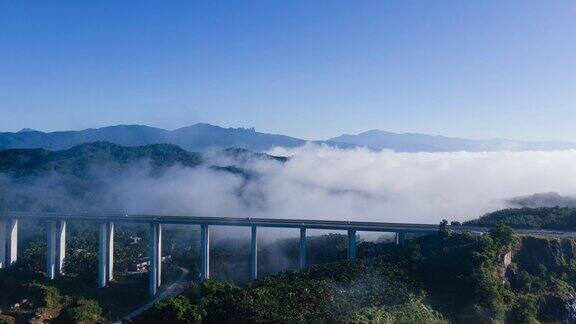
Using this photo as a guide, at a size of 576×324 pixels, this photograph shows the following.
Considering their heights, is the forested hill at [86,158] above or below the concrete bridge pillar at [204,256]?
above

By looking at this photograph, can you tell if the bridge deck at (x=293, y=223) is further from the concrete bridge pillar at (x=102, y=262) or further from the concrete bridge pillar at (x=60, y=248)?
the concrete bridge pillar at (x=102, y=262)

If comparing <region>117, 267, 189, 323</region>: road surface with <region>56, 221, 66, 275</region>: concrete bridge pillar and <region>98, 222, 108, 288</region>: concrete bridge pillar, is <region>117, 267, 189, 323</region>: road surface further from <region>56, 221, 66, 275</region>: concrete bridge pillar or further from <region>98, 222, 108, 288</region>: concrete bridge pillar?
<region>56, 221, 66, 275</region>: concrete bridge pillar

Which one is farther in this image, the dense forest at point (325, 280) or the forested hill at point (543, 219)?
the forested hill at point (543, 219)

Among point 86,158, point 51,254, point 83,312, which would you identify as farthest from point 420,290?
point 86,158

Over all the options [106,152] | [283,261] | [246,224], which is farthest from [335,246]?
[106,152]

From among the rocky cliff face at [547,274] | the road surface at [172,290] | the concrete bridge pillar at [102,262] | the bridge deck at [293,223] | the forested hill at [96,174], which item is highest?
the forested hill at [96,174]

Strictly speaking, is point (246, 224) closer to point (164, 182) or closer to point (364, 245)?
point (364, 245)

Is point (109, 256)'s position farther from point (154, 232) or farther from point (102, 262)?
point (154, 232)

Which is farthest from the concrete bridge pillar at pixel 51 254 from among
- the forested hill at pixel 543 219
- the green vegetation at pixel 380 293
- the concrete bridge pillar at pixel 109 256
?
the forested hill at pixel 543 219

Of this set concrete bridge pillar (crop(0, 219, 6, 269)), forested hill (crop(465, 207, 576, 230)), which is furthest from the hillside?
concrete bridge pillar (crop(0, 219, 6, 269))
